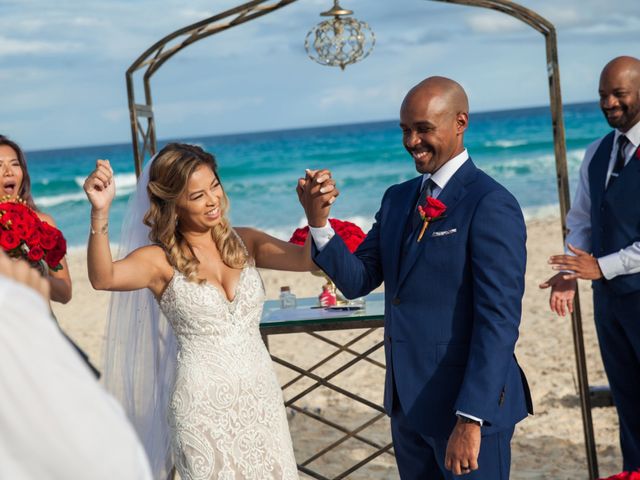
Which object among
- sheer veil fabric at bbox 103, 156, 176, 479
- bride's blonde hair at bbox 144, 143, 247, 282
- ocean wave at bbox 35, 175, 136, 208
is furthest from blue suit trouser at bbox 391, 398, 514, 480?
ocean wave at bbox 35, 175, 136, 208

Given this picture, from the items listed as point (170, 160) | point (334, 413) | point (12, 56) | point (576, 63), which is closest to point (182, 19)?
point (12, 56)

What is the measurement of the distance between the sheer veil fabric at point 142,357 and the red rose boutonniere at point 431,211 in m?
1.71

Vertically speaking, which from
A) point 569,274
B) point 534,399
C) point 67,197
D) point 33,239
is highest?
point 33,239

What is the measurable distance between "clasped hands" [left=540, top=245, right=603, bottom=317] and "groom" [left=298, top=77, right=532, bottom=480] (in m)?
1.09

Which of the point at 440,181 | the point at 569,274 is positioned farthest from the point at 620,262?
the point at 440,181

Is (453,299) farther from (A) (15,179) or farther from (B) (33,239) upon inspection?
(A) (15,179)

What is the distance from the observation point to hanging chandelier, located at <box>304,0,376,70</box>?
222 inches

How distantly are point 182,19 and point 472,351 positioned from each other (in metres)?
44.3

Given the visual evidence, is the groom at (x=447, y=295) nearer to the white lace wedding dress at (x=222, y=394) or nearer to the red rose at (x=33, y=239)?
the white lace wedding dress at (x=222, y=394)

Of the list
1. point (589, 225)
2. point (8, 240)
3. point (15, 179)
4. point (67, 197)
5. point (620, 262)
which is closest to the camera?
point (8, 240)

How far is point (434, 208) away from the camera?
127 inches

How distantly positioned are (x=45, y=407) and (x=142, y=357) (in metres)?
3.32

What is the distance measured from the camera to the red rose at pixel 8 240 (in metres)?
3.79

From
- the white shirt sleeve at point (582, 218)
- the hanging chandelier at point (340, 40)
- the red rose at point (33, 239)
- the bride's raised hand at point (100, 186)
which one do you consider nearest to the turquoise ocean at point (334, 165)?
the hanging chandelier at point (340, 40)
